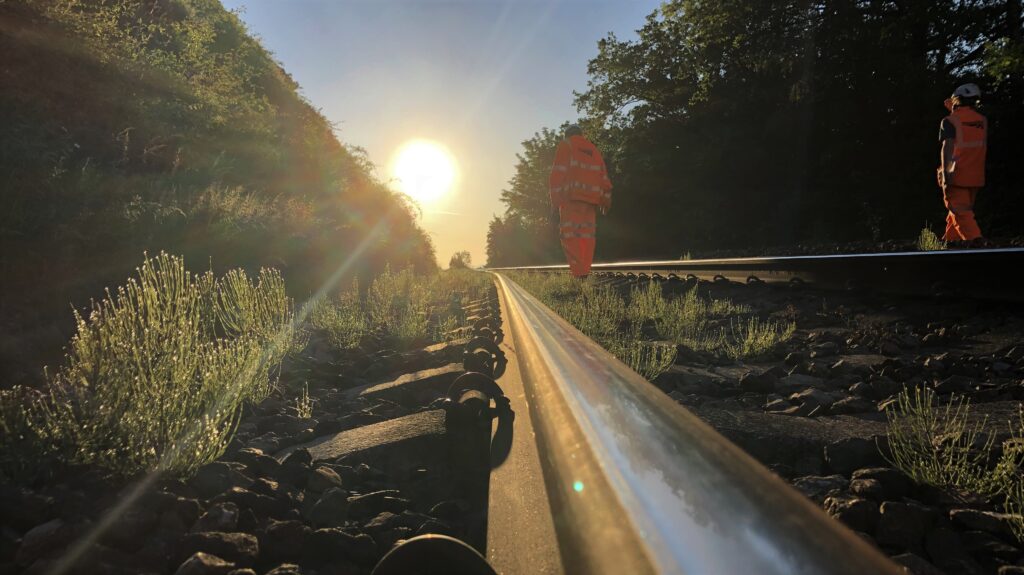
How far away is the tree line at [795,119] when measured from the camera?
1577 cm

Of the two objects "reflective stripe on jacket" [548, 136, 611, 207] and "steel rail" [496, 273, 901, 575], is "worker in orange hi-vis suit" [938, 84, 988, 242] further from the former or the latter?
"steel rail" [496, 273, 901, 575]

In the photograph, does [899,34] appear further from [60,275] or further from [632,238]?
[60,275]

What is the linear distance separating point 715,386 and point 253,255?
6.27m

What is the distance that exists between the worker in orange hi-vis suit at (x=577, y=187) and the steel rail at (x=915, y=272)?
105 inches

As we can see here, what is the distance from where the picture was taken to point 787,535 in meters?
0.53

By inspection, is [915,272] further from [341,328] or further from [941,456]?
[341,328]

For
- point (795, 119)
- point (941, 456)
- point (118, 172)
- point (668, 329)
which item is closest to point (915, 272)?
point (668, 329)

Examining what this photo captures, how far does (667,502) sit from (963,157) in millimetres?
8666

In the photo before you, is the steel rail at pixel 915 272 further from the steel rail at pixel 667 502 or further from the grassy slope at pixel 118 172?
the grassy slope at pixel 118 172

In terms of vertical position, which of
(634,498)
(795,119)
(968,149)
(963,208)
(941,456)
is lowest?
(941,456)

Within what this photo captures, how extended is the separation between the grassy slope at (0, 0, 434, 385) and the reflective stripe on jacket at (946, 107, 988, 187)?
9.18 m

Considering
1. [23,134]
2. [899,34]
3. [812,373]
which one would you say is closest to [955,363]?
[812,373]

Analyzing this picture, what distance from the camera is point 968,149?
6.66 metres

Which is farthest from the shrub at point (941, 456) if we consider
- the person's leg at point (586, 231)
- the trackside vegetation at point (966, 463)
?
the person's leg at point (586, 231)
